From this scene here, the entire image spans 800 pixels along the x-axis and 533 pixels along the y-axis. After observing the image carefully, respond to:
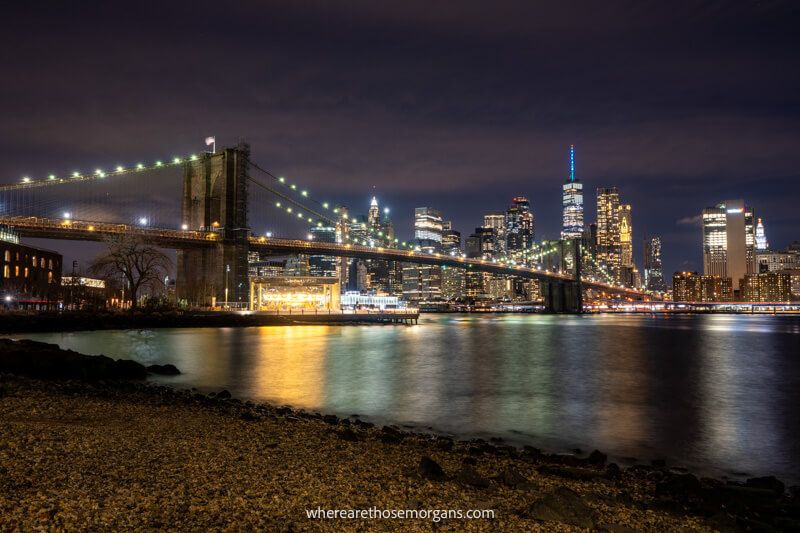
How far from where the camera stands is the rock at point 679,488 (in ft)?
23.8

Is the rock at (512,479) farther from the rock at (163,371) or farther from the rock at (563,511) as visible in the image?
the rock at (163,371)

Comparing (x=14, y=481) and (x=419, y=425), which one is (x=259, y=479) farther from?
(x=419, y=425)

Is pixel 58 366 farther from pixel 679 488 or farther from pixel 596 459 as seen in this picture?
pixel 679 488

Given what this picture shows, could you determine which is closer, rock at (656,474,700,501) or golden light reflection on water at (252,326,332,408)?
rock at (656,474,700,501)

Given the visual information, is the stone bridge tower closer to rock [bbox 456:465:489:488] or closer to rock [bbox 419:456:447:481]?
rock [bbox 419:456:447:481]

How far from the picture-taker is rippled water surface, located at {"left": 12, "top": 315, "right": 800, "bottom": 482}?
12.1 meters

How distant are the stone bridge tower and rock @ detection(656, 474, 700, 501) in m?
52.5

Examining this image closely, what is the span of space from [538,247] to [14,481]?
132124 millimetres

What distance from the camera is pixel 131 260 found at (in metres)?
50.0

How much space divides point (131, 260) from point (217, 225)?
1076 cm

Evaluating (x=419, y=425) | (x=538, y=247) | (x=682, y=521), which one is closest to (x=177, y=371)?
(x=419, y=425)

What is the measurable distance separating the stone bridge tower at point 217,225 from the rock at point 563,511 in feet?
176

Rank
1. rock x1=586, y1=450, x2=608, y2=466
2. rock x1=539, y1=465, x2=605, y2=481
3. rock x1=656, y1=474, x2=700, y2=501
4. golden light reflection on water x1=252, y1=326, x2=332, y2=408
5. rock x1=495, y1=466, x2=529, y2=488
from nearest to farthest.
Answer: rock x1=495, y1=466, x2=529, y2=488 → rock x1=656, y1=474, x2=700, y2=501 → rock x1=539, y1=465, x2=605, y2=481 → rock x1=586, y1=450, x2=608, y2=466 → golden light reflection on water x1=252, y1=326, x2=332, y2=408

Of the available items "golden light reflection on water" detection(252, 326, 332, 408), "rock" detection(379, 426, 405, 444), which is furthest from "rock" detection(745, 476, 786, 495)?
"golden light reflection on water" detection(252, 326, 332, 408)
